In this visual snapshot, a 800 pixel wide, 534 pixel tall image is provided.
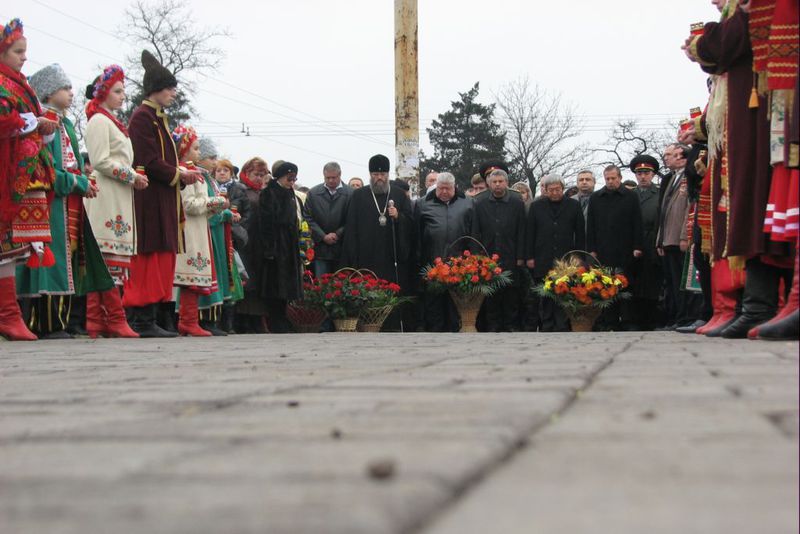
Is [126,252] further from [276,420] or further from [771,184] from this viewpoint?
[276,420]

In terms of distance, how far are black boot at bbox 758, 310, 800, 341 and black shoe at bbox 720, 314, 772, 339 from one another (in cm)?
75

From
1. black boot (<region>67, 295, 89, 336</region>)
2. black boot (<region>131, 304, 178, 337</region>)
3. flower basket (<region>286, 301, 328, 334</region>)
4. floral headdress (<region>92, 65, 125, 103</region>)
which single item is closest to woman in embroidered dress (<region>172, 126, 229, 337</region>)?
black boot (<region>131, 304, 178, 337</region>)

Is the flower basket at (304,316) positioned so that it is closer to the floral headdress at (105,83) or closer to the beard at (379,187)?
the beard at (379,187)

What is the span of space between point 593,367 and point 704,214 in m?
3.80

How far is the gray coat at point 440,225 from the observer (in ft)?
40.0

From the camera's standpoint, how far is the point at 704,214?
686cm

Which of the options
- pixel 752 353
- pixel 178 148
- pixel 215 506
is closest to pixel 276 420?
pixel 215 506

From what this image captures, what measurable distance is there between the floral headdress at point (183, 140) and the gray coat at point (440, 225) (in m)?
4.04

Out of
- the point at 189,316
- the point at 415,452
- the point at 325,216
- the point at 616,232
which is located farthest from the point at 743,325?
the point at 325,216

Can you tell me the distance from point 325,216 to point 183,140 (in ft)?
12.1

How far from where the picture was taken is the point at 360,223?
12062mm

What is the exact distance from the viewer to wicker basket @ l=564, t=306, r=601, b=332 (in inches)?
445

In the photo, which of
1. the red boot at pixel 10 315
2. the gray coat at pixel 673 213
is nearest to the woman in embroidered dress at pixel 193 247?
the red boot at pixel 10 315

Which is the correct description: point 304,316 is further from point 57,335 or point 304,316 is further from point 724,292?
point 724,292
